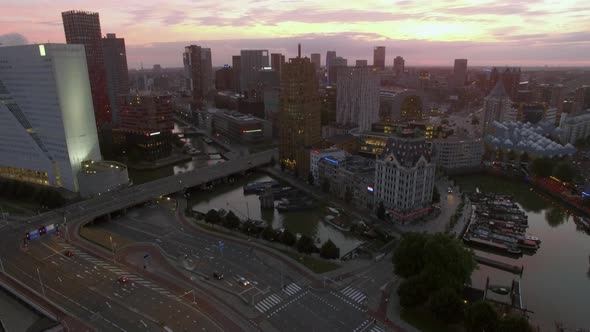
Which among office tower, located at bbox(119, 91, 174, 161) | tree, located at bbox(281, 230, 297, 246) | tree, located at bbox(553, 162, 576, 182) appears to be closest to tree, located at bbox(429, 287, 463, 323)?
tree, located at bbox(281, 230, 297, 246)

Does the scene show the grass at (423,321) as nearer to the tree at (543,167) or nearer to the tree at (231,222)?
the tree at (231,222)

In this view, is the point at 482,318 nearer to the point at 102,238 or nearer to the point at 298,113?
the point at 102,238

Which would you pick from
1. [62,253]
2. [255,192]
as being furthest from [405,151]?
[62,253]

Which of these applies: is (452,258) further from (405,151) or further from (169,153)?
(169,153)

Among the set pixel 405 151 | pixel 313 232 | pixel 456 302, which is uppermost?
pixel 405 151

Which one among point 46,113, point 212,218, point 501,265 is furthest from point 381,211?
point 46,113

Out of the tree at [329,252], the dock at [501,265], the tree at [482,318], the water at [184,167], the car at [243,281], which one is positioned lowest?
the dock at [501,265]

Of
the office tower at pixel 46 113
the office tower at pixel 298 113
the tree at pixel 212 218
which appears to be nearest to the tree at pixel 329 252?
the tree at pixel 212 218
